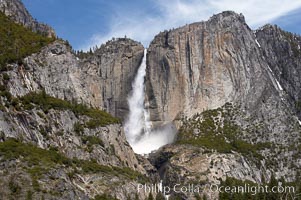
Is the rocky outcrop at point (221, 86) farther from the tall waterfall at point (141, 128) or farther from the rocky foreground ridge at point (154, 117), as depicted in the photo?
the tall waterfall at point (141, 128)

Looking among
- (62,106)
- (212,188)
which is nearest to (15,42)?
(62,106)

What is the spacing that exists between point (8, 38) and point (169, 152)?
167 ft

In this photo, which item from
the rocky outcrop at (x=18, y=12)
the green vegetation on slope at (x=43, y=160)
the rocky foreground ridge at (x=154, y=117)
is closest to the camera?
the green vegetation on slope at (x=43, y=160)

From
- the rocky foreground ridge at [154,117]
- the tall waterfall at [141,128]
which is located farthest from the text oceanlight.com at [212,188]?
the tall waterfall at [141,128]

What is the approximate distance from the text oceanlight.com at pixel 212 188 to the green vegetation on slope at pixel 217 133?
1721 cm

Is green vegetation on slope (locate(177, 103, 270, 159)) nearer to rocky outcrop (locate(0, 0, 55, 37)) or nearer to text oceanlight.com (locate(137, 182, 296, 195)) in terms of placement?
text oceanlight.com (locate(137, 182, 296, 195))

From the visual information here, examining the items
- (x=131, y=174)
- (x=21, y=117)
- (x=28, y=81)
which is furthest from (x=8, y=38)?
(x=131, y=174)

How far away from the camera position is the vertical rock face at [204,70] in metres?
188

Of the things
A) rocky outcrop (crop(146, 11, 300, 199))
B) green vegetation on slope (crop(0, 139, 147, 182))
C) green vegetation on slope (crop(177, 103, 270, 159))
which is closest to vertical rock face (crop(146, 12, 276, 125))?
rocky outcrop (crop(146, 11, 300, 199))

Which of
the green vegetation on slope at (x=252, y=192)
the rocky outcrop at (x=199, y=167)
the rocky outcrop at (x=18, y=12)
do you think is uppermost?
the rocky outcrop at (x=18, y=12)

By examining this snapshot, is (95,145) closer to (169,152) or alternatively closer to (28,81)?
(28,81)

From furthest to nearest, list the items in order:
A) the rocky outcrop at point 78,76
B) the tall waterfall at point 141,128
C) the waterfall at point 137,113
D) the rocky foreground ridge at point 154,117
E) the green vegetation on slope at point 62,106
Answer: the waterfall at point 137,113, the tall waterfall at point 141,128, the rocky outcrop at point 78,76, the green vegetation on slope at point 62,106, the rocky foreground ridge at point 154,117

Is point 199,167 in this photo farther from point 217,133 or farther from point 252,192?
point 252,192

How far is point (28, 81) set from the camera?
462 ft
